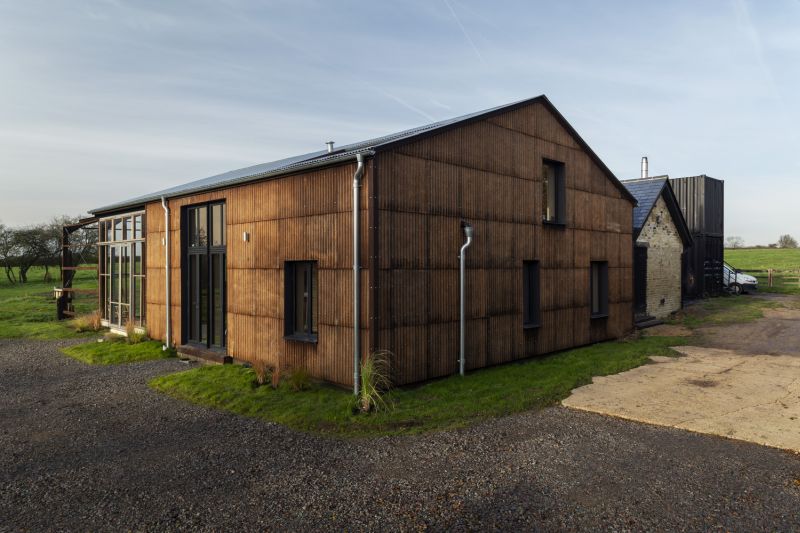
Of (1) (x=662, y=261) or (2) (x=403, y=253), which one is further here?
(1) (x=662, y=261)

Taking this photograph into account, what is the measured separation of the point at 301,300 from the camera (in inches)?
363

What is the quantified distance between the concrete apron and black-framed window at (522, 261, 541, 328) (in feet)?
7.35

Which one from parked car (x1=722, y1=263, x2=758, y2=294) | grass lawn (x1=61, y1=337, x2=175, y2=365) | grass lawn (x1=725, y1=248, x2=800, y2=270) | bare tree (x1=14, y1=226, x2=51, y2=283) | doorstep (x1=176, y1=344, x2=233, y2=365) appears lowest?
grass lawn (x1=61, y1=337, x2=175, y2=365)

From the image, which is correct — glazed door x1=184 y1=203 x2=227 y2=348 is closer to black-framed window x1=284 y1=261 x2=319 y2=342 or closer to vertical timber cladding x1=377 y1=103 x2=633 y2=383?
black-framed window x1=284 y1=261 x2=319 y2=342

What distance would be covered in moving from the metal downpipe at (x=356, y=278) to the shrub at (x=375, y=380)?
0.15 meters

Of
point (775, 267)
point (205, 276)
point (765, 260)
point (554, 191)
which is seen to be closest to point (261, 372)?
point (205, 276)

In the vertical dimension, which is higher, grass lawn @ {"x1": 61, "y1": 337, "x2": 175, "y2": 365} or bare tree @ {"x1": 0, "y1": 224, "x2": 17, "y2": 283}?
bare tree @ {"x1": 0, "y1": 224, "x2": 17, "y2": 283}

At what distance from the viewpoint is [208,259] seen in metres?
11.4

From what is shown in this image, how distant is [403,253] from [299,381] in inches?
110

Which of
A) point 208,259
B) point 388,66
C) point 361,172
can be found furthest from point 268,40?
point 361,172

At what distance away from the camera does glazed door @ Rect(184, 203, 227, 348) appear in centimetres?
1118

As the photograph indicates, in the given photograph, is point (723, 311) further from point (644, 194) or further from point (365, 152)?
point (365, 152)

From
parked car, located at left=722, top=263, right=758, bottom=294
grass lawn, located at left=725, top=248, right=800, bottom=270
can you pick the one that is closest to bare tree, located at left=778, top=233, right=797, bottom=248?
grass lawn, located at left=725, top=248, right=800, bottom=270

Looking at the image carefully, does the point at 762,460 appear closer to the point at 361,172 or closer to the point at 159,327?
the point at 361,172
